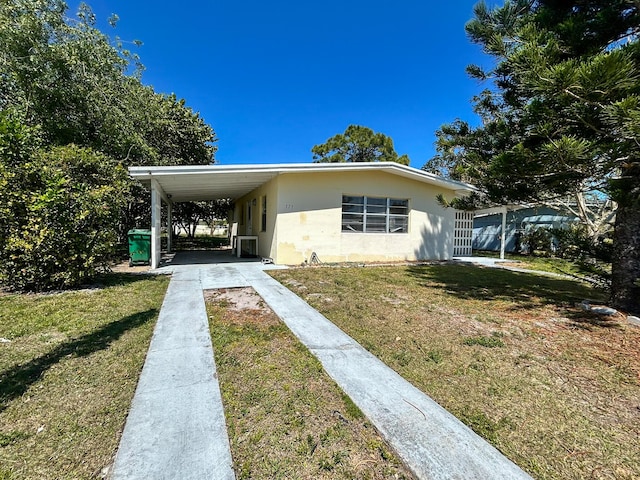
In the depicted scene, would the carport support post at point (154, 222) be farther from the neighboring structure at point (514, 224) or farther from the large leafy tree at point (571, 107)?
the neighboring structure at point (514, 224)

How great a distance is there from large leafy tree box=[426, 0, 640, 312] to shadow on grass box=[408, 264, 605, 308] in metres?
1.27

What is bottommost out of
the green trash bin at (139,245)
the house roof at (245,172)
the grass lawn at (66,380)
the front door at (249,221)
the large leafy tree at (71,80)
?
the grass lawn at (66,380)

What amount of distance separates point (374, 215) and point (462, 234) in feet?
19.5

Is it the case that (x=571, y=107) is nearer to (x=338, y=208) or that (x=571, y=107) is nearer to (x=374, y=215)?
(x=338, y=208)

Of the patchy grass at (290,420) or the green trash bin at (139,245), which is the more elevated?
the green trash bin at (139,245)

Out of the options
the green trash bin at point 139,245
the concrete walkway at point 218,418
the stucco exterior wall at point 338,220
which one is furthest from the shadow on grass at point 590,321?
the green trash bin at point 139,245

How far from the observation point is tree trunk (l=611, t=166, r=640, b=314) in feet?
15.2

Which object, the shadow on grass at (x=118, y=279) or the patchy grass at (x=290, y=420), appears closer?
the patchy grass at (x=290, y=420)

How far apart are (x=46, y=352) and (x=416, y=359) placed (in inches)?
153

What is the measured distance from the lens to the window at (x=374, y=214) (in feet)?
35.0

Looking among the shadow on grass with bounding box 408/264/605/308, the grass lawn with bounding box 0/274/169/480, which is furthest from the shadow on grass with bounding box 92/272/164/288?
the shadow on grass with bounding box 408/264/605/308

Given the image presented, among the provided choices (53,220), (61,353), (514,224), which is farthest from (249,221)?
(514,224)

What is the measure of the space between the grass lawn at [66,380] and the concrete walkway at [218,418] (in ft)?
0.52

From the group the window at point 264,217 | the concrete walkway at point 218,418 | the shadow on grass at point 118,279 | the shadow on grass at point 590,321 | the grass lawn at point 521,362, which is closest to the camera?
the concrete walkway at point 218,418
